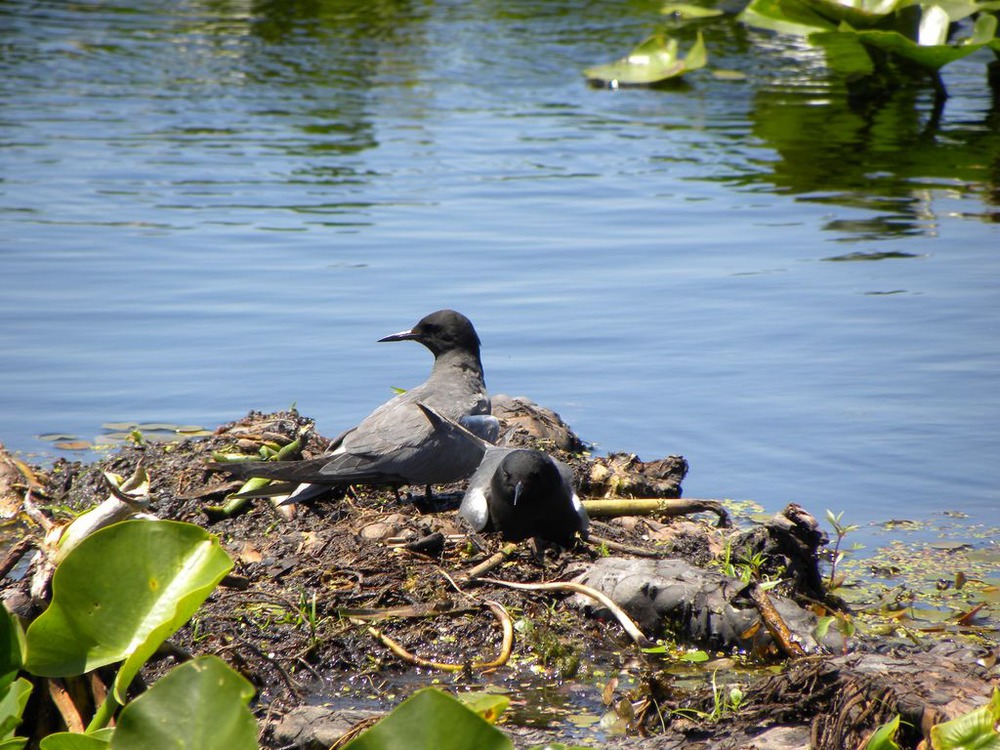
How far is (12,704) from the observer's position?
2844 millimetres

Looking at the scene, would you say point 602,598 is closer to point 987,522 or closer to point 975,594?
point 975,594

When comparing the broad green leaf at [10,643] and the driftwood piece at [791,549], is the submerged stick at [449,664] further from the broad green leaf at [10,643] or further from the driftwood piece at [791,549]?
the broad green leaf at [10,643]

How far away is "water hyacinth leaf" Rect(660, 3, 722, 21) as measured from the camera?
23594mm

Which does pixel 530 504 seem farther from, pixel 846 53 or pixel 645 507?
pixel 846 53

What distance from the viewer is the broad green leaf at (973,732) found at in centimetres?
306

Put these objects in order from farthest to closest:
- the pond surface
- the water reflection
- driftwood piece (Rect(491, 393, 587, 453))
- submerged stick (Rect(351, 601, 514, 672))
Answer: the water reflection → the pond surface → driftwood piece (Rect(491, 393, 587, 453)) → submerged stick (Rect(351, 601, 514, 672))

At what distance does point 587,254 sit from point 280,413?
16.2ft

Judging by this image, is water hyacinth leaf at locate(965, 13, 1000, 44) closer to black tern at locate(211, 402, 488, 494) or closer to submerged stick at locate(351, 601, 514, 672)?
black tern at locate(211, 402, 488, 494)

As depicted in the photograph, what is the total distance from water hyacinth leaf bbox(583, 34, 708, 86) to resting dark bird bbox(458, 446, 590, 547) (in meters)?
14.1

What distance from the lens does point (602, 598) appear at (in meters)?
4.86

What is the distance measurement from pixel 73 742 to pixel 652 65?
17.4 m

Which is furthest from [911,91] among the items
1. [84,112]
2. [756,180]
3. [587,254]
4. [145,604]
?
[145,604]

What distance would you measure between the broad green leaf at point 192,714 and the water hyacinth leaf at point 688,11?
73.9 ft

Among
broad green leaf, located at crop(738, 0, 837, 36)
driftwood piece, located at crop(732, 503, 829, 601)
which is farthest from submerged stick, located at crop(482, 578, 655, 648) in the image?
broad green leaf, located at crop(738, 0, 837, 36)
